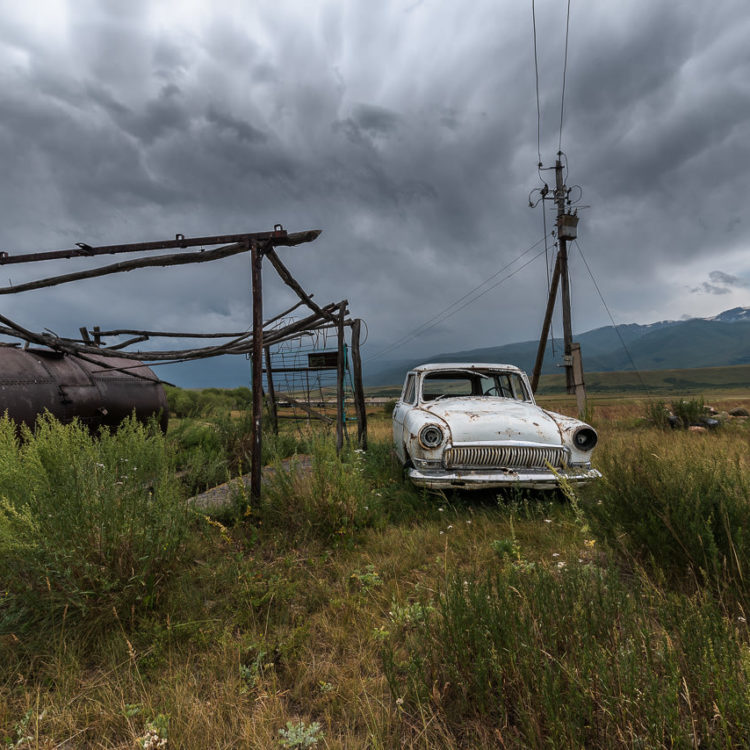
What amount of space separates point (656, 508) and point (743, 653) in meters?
1.55

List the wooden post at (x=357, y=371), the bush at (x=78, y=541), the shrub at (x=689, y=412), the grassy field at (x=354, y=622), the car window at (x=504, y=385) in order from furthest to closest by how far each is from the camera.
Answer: the shrub at (x=689, y=412) → the wooden post at (x=357, y=371) → the car window at (x=504, y=385) → the bush at (x=78, y=541) → the grassy field at (x=354, y=622)

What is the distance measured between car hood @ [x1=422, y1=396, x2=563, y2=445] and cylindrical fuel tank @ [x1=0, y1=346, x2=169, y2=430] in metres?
4.09

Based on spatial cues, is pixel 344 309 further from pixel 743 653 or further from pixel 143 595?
pixel 743 653

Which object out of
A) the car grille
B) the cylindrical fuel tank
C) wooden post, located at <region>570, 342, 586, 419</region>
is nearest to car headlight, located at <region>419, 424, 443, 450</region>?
the car grille

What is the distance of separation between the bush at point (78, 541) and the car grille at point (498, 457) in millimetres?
2884

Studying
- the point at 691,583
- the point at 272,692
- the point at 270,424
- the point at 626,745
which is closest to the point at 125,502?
the point at 272,692

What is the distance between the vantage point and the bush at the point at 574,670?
50.6 inches

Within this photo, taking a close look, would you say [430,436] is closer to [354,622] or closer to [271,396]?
[354,622]

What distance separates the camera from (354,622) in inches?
92.9

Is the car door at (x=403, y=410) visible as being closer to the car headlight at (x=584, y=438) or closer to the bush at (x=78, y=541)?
the car headlight at (x=584, y=438)

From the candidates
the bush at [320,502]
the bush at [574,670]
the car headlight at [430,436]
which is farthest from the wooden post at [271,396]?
the bush at [574,670]

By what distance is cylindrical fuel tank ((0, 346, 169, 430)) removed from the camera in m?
4.89

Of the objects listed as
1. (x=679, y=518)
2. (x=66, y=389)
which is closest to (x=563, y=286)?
(x=679, y=518)

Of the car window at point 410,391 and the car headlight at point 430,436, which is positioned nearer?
the car headlight at point 430,436
